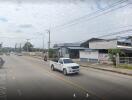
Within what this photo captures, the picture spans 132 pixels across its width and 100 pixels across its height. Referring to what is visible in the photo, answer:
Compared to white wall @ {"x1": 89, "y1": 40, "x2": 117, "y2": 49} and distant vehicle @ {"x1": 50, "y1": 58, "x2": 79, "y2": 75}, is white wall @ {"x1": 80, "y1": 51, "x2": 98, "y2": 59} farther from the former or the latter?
distant vehicle @ {"x1": 50, "y1": 58, "x2": 79, "y2": 75}

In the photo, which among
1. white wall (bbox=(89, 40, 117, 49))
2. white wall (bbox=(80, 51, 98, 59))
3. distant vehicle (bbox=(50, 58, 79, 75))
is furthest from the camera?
white wall (bbox=(89, 40, 117, 49))

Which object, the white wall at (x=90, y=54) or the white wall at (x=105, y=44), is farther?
the white wall at (x=105, y=44)

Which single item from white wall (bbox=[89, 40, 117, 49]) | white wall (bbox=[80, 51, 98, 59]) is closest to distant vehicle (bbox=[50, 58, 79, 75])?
white wall (bbox=[80, 51, 98, 59])

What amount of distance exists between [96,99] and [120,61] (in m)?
24.1

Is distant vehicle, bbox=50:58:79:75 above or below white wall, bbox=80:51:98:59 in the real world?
below

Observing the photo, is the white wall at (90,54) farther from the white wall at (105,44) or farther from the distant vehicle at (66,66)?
the distant vehicle at (66,66)

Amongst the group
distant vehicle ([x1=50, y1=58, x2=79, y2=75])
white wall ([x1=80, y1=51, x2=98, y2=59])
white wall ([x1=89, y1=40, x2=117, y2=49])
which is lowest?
distant vehicle ([x1=50, y1=58, x2=79, y2=75])

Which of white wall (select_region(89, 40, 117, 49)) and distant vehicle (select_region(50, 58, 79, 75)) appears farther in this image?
white wall (select_region(89, 40, 117, 49))

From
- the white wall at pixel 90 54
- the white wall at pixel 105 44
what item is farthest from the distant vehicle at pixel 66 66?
the white wall at pixel 105 44

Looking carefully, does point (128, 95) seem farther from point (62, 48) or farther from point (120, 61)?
point (62, 48)

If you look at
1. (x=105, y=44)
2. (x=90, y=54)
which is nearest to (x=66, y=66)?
(x=90, y=54)

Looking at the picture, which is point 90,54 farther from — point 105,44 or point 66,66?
point 66,66

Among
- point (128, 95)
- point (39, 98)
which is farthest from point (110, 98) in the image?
point (39, 98)

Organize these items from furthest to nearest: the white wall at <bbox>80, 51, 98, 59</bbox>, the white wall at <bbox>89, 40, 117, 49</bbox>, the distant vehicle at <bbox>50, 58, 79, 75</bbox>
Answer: the white wall at <bbox>89, 40, 117, 49</bbox> → the white wall at <bbox>80, 51, 98, 59</bbox> → the distant vehicle at <bbox>50, 58, 79, 75</bbox>
